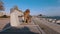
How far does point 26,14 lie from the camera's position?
23.3 m

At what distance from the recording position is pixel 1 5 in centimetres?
6106

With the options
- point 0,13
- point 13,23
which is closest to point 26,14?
point 13,23

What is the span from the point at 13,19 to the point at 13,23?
0.47m

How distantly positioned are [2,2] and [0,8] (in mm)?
2675

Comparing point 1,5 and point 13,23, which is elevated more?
point 1,5

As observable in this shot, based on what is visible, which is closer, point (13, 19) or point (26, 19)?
point (13, 19)

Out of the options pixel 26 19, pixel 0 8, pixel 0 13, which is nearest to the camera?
pixel 26 19

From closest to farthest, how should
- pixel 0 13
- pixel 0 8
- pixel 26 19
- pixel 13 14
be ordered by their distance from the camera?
pixel 13 14 < pixel 26 19 < pixel 0 8 < pixel 0 13

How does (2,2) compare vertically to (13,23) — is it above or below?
above

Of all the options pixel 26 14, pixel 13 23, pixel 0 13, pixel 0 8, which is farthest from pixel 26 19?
pixel 0 13

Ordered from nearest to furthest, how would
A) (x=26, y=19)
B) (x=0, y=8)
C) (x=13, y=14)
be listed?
(x=13, y=14), (x=26, y=19), (x=0, y=8)

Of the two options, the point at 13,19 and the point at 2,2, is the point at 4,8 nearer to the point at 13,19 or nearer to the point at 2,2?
the point at 2,2

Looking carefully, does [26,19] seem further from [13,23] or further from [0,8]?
[0,8]

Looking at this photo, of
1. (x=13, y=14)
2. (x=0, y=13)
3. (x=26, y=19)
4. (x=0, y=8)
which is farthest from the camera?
(x=0, y=13)
